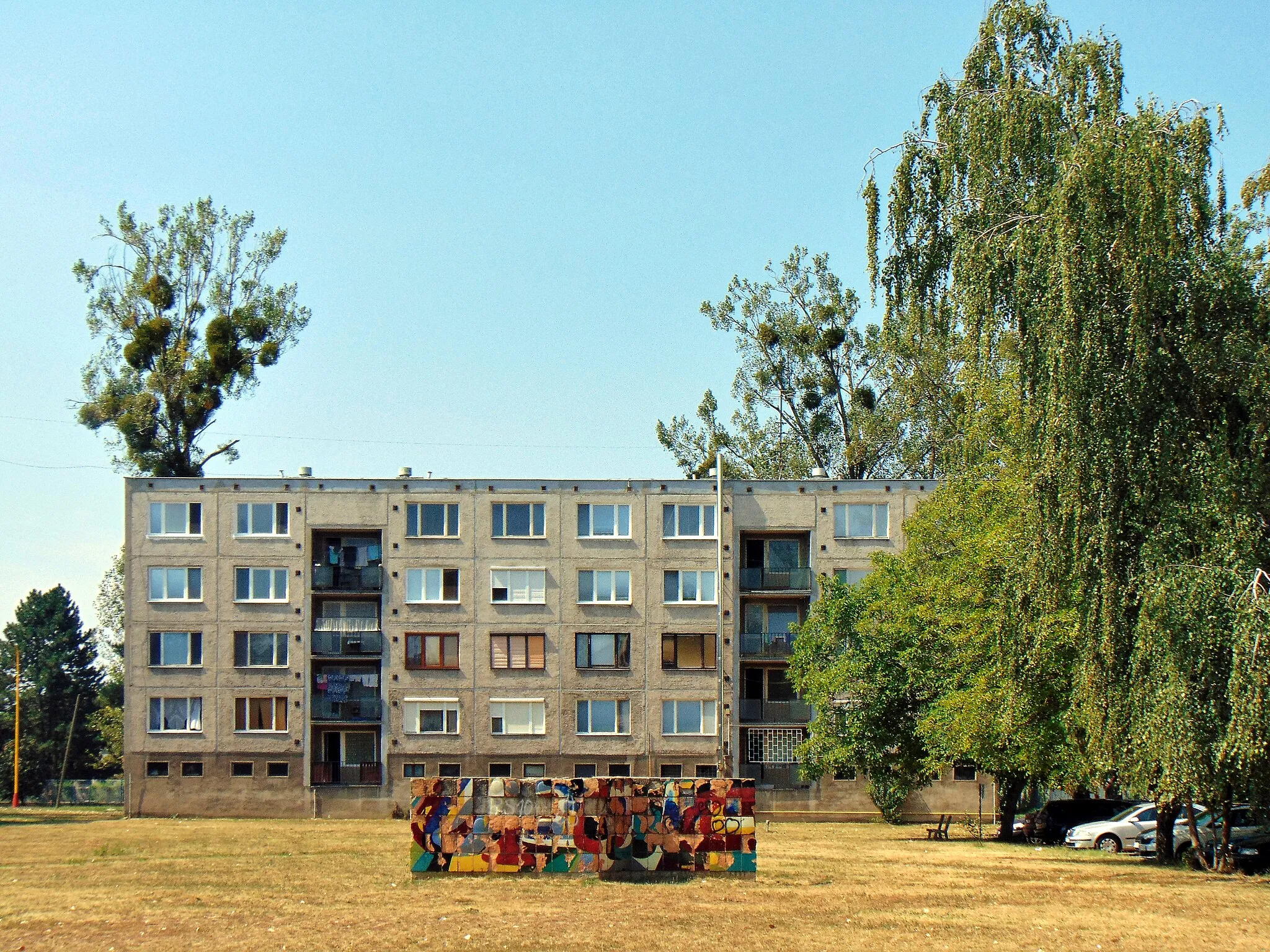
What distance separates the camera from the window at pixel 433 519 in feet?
197

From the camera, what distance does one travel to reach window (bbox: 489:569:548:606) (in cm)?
5984

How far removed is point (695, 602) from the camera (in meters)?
59.9

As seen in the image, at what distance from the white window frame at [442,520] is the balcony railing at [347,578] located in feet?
7.00

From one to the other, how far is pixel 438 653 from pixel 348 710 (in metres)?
4.37

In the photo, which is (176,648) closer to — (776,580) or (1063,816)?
(776,580)

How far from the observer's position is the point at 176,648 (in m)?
59.4

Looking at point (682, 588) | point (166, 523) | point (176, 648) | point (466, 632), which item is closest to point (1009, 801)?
point (682, 588)

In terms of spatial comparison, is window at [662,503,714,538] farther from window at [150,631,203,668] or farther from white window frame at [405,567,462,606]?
window at [150,631,203,668]

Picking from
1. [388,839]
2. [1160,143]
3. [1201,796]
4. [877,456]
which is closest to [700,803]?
[1201,796]

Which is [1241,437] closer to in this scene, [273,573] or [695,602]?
[695,602]

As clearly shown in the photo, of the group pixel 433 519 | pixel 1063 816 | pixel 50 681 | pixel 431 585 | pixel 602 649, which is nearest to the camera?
pixel 1063 816

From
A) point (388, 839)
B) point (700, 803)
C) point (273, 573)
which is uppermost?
point (273, 573)

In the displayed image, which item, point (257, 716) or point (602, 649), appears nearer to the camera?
point (257, 716)

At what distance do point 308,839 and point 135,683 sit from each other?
2179 centimetres
